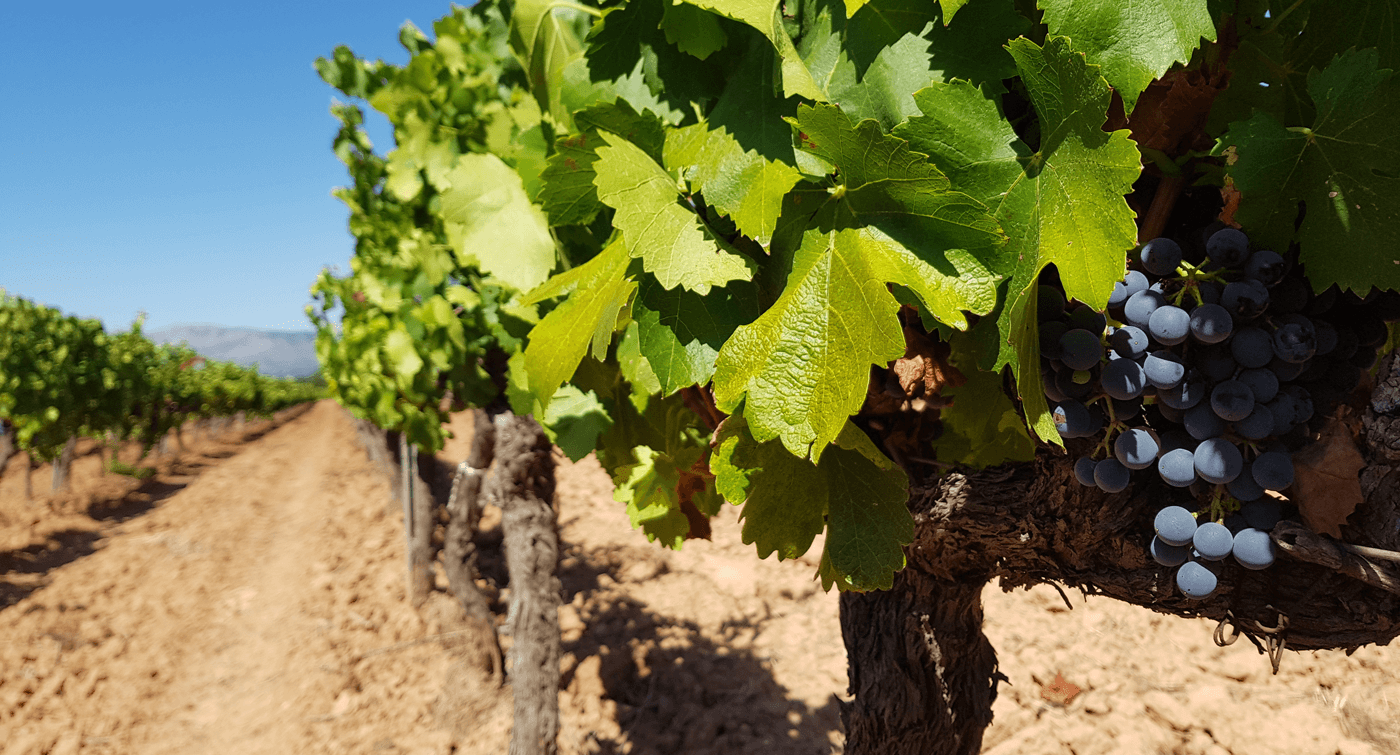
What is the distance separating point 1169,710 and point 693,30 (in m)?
4.47

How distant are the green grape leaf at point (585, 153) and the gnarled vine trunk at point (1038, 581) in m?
0.86

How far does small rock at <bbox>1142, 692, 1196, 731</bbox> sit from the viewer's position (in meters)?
3.83

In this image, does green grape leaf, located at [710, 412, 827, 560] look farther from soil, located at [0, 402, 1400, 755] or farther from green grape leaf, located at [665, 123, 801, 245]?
soil, located at [0, 402, 1400, 755]

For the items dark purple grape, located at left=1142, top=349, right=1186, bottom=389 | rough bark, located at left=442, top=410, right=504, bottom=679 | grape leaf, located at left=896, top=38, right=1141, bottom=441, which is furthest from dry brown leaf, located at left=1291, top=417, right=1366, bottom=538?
rough bark, located at left=442, top=410, right=504, bottom=679

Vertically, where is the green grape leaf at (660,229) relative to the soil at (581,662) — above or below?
above

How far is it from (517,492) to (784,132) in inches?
171

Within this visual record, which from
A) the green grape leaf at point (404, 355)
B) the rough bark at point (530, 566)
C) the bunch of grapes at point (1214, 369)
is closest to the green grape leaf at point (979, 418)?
the bunch of grapes at point (1214, 369)

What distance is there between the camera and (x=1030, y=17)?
3.16 ft

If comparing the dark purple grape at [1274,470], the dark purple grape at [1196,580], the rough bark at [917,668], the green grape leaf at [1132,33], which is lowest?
the rough bark at [917,668]

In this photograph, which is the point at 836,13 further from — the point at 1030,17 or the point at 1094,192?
the point at 1094,192

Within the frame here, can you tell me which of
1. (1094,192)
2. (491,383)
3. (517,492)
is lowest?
(517,492)

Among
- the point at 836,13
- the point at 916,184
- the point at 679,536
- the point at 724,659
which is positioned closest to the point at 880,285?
the point at 916,184

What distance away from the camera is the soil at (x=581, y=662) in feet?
12.8

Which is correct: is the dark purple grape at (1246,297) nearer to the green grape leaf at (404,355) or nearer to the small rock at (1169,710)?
the small rock at (1169,710)
